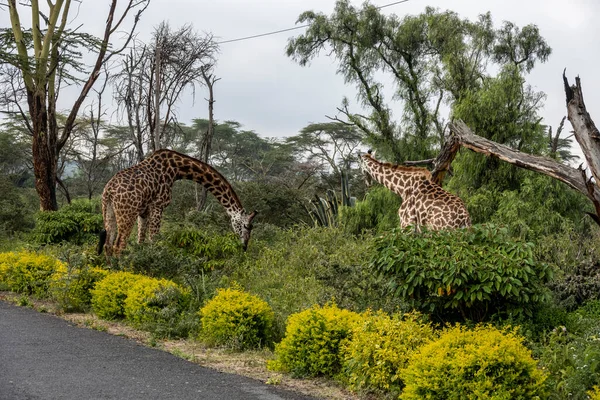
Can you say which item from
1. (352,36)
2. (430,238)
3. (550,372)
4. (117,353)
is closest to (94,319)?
(117,353)

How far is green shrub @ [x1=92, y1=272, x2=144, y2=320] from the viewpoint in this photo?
34.1 feet

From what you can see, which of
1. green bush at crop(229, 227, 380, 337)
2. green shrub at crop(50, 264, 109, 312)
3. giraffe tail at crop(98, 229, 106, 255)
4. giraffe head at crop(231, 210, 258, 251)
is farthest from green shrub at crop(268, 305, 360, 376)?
giraffe head at crop(231, 210, 258, 251)

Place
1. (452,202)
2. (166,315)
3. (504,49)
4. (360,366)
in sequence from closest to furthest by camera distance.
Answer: (360,366), (166,315), (452,202), (504,49)

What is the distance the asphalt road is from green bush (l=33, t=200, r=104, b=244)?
8367 millimetres

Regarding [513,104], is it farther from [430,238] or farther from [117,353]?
[117,353]

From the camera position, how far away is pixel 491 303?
26.1 feet

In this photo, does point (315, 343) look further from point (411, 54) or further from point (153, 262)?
point (411, 54)

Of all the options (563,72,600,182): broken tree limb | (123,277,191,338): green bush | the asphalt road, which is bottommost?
the asphalt road

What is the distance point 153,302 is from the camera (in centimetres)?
984

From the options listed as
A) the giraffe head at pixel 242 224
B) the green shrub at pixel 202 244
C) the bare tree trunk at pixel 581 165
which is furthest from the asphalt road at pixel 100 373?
the giraffe head at pixel 242 224

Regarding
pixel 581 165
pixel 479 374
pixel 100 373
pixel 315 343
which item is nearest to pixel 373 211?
pixel 581 165

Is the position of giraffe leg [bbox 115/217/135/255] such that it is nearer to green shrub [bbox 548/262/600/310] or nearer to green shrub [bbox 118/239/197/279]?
green shrub [bbox 118/239/197/279]

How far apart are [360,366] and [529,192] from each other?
12337 millimetres

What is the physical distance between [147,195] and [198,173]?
4.95 ft
